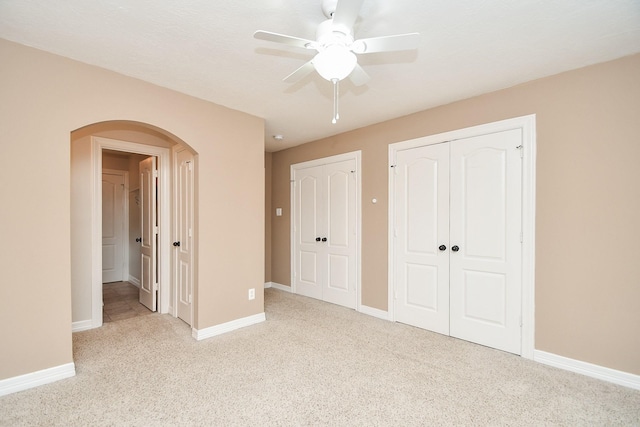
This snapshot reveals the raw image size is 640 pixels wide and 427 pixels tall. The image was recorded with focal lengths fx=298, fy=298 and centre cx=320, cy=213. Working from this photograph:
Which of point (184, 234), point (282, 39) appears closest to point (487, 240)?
point (282, 39)

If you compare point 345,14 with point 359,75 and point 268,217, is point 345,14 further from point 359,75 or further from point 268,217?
point 268,217

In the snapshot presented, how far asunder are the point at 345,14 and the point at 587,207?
2.45 m

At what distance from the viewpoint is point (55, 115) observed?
7.51ft

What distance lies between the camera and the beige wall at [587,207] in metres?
2.25

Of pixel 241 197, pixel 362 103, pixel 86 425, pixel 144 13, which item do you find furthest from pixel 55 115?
pixel 362 103

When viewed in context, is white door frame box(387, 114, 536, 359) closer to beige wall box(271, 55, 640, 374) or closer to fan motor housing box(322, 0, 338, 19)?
beige wall box(271, 55, 640, 374)

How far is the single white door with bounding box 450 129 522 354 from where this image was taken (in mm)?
2771

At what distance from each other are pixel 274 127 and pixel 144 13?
2.26 metres

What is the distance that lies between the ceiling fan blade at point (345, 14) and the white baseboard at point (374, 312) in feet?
10.4

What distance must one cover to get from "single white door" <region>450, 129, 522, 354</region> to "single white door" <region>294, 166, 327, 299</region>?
200 centimetres

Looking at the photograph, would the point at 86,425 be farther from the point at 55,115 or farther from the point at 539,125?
the point at 539,125

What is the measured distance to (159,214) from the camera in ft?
12.8

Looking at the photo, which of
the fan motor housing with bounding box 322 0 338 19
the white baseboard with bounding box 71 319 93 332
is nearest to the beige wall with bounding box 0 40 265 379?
the white baseboard with bounding box 71 319 93 332

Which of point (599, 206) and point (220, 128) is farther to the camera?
point (220, 128)
